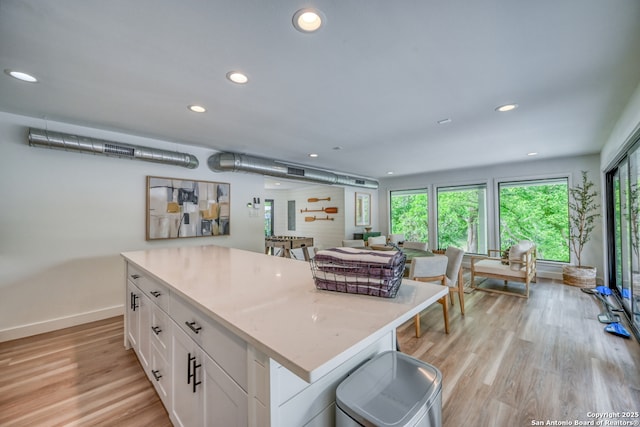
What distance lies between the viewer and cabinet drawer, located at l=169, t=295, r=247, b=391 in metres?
0.88

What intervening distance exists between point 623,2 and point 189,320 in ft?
8.76

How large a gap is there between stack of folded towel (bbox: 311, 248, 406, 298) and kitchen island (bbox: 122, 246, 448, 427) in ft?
0.17

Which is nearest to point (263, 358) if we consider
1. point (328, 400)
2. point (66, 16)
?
point (328, 400)

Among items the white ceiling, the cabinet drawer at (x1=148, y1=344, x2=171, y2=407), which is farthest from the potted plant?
the cabinet drawer at (x1=148, y1=344, x2=171, y2=407)

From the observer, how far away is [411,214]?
7055 millimetres

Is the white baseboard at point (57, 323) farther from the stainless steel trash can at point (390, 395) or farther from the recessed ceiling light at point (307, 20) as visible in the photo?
the recessed ceiling light at point (307, 20)

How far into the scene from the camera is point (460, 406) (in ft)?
5.70

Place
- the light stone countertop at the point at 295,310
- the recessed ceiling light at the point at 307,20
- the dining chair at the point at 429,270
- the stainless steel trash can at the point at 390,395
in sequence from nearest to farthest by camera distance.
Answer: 1. the light stone countertop at the point at 295,310
2. the stainless steel trash can at the point at 390,395
3. the recessed ceiling light at the point at 307,20
4. the dining chair at the point at 429,270

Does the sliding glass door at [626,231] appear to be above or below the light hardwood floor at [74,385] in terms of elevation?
above

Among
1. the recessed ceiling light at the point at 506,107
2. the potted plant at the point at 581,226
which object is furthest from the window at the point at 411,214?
the recessed ceiling light at the point at 506,107

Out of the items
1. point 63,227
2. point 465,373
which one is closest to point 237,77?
point 63,227

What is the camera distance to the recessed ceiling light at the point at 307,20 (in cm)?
133

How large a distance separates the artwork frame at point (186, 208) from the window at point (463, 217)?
17.0ft

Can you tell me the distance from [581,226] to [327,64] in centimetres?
557
